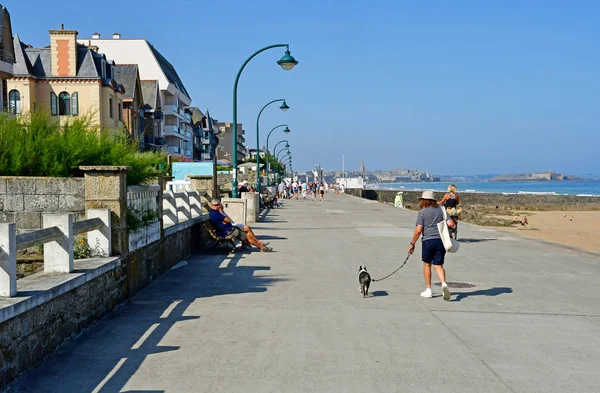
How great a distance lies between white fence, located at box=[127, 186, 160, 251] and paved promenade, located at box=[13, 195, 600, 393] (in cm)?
73

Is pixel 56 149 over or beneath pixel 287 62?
beneath

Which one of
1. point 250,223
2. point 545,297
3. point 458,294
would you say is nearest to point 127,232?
point 458,294

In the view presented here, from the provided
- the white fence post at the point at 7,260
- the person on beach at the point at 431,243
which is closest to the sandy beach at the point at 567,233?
the person on beach at the point at 431,243

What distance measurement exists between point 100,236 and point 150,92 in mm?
60865

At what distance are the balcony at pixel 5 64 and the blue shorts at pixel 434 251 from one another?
26468 millimetres

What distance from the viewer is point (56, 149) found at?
8.80 m

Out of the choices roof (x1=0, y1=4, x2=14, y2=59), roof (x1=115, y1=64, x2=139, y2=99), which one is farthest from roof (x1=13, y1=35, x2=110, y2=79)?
roof (x1=0, y1=4, x2=14, y2=59)

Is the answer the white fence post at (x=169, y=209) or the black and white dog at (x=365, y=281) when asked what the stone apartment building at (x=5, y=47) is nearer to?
the white fence post at (x=169, y=209)

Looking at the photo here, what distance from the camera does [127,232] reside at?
8523 millimetres

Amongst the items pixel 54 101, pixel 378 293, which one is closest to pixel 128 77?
pixel 54 101

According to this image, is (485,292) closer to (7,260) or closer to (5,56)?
(7,260)

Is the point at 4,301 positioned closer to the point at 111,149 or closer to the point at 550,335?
the point at 111,149

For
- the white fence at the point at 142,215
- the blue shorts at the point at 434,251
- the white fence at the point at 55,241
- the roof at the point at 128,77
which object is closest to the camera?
the white fence at the point at 55,241

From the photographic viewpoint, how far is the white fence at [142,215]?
348 inches
